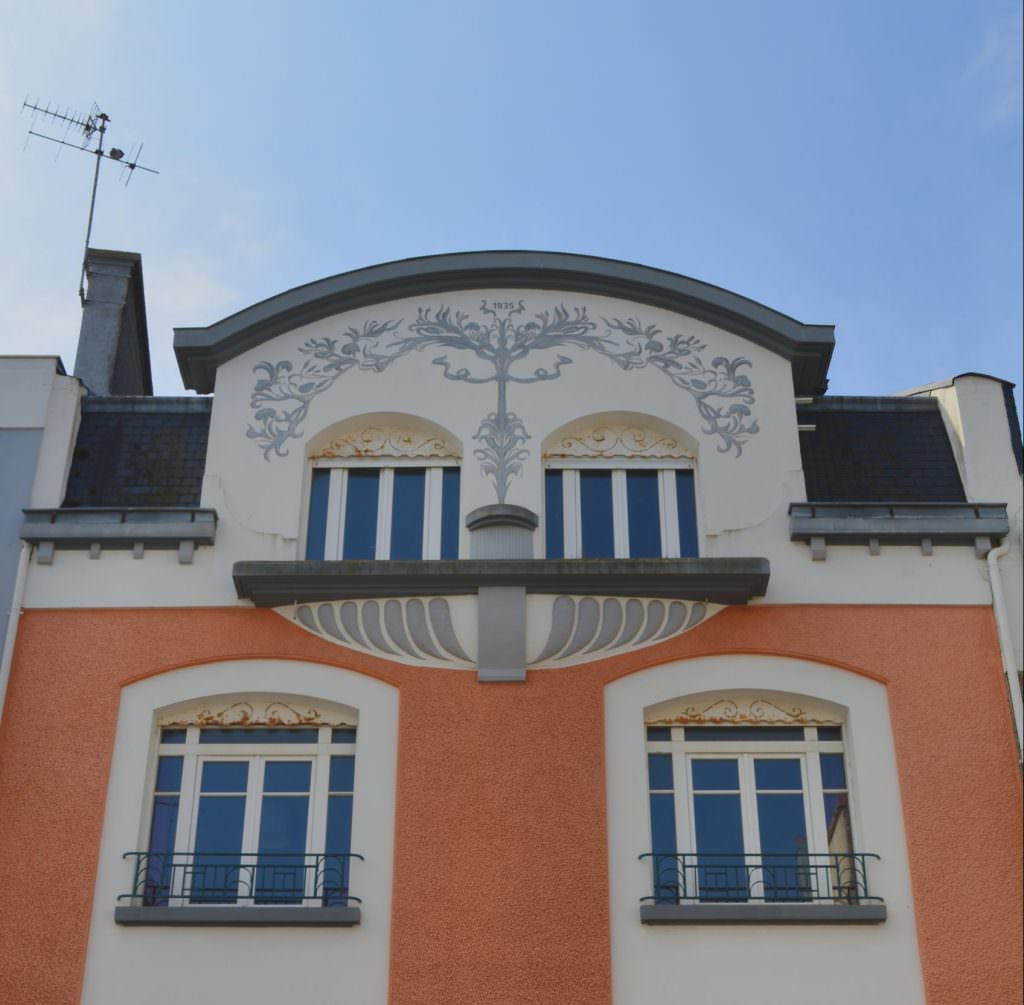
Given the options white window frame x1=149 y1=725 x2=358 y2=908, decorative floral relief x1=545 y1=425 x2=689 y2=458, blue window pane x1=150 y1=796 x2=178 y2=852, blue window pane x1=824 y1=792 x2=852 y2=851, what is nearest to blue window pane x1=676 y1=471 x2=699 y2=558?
decorative floral relief x1=545 y1=425 x2=689 y2=458

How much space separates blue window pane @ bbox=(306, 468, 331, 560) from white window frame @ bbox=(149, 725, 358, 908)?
2.11 meters

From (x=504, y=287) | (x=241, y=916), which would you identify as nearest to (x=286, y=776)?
(x=241, y=916)

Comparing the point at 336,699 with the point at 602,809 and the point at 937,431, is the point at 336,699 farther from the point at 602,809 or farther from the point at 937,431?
the point at 937,431

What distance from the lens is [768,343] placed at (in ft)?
55.0

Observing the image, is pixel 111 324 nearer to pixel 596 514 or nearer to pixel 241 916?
pixel 596 514

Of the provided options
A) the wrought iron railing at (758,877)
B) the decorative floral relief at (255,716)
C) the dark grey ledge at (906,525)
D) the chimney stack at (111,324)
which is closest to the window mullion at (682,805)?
the wrought iron railing at (758,877)

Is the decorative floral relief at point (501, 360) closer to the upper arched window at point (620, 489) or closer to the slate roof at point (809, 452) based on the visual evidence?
the upper arched window at point (620, 489)

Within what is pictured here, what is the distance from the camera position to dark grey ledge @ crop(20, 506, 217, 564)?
15398 mm

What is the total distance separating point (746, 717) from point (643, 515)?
2603 millimetres

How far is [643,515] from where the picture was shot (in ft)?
52.8

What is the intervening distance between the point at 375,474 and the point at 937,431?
6.49 metres

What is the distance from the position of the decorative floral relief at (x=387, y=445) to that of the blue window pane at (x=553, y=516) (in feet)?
3.66

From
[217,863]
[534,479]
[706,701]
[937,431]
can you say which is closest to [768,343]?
[937,431]

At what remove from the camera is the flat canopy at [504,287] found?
54.7 ft
